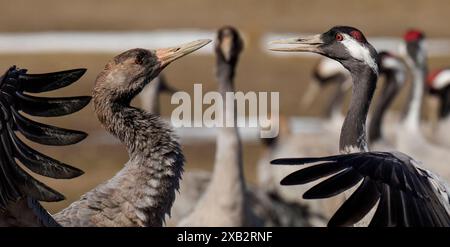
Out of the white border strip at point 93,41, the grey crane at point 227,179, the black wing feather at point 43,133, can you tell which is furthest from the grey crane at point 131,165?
the white border strip at point 93,41

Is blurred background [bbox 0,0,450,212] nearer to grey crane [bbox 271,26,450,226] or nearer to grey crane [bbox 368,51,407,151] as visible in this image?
grey crane [bbox 368,51,407,151]

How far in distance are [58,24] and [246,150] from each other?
1142 cm

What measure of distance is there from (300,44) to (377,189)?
5.81 ft

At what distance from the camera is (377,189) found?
174 inches

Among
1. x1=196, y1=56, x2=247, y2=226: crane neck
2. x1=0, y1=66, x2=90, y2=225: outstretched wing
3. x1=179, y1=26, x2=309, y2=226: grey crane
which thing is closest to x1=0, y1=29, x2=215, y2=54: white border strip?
x1=179, y1=26, x2=309, y2=226: grey crane

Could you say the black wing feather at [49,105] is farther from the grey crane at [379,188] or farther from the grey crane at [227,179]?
the grey crane at [227,179]

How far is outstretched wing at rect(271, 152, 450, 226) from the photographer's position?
427 centimetres

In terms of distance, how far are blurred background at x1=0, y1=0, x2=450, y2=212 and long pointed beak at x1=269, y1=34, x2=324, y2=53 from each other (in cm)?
790

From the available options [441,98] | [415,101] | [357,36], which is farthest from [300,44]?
[441,98]

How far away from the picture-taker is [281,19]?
24.5m

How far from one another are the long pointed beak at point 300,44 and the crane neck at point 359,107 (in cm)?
25

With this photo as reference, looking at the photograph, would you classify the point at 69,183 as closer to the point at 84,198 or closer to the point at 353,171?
the point at 84,198

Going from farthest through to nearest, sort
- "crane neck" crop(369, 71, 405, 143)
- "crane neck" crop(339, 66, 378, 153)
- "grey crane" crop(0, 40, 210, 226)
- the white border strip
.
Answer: the white border strip
"crane neck" crop(369, 71, 405, 143)
"crane neck" crop(339, 66, 378, 153)
"grey crane" crop(0, 40, 210, 226)
